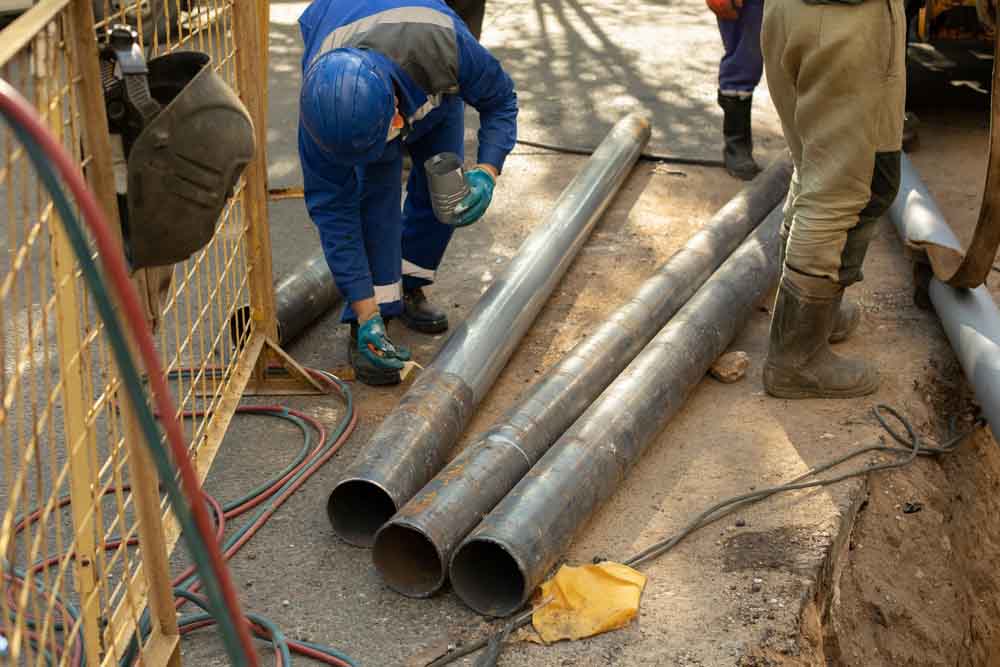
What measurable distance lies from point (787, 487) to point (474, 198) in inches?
57.0

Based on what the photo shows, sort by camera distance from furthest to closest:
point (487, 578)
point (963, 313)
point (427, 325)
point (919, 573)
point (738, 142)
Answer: point (738, 142), point (427, 325), point (963, 313), point (919, 573), point (487, 578)

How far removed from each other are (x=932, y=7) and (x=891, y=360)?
9.76 feet

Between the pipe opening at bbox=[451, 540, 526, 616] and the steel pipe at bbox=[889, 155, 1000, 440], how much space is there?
63.6 inches

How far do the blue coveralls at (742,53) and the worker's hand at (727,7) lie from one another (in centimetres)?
6

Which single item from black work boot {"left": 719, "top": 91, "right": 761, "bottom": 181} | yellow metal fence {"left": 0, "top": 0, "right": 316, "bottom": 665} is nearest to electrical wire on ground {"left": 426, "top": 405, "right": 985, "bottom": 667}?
yellow metal fence {"left": 0, "top": 0, "right": 316, "bottom": 665}

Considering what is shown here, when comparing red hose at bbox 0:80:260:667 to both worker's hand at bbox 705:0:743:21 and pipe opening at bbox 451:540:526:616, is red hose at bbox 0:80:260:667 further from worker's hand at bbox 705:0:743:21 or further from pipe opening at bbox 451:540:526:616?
worker's hand at bbox 705:0:743:21

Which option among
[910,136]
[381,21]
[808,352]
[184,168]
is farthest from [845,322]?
[184,168]

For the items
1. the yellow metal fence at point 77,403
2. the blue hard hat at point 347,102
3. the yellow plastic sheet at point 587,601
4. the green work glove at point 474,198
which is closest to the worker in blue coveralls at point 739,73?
the green work glove at point 474,198

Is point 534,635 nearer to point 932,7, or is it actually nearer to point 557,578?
point 557,578

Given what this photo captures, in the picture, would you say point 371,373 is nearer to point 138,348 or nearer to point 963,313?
point 963,313

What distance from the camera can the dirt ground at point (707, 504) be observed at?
9.72 ft

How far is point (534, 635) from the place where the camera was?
9.57 feet

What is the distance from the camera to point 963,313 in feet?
13.5

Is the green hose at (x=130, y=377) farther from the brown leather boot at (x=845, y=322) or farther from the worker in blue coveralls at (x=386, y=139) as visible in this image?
the brown leather boot at (x=845, y=322)
